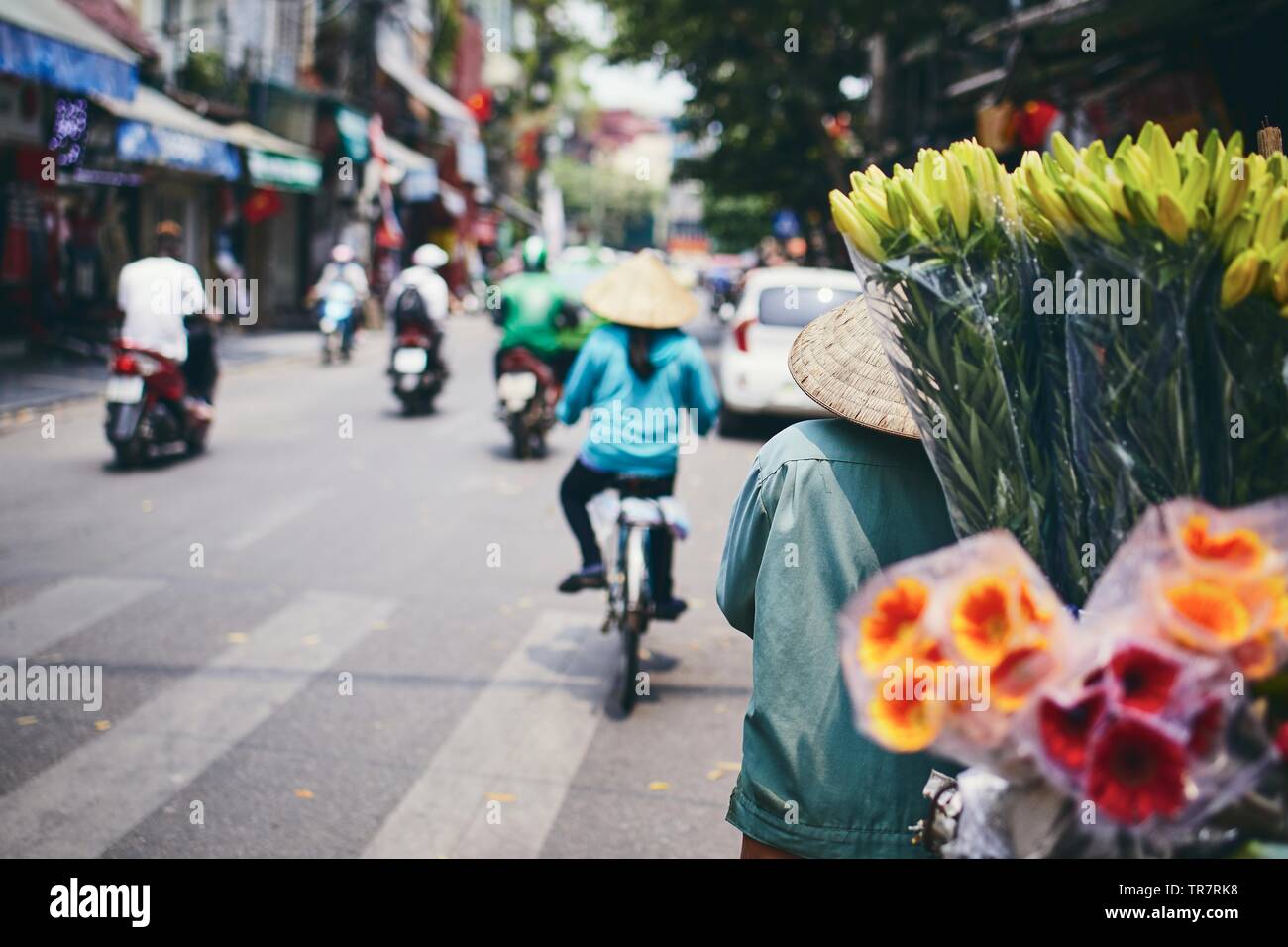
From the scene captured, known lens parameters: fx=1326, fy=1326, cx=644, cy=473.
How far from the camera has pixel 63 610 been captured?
21.8ft

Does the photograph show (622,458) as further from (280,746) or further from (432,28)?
(432,28)

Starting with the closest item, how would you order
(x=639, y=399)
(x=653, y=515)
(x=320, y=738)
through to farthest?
(x=320, y=738)
(x=653, y=515)
(x=639, y=399)

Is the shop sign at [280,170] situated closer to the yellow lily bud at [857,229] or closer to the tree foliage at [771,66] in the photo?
the tree foliage at [771,66]

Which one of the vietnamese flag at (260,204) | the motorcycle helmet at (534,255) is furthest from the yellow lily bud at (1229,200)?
the vietnamese flag at (260,204)

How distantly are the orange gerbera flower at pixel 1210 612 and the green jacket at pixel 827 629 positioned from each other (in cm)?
80

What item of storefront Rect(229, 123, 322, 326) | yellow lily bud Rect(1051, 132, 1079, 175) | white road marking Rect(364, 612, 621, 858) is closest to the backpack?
storefront Rect(229, 123, 322, 326)

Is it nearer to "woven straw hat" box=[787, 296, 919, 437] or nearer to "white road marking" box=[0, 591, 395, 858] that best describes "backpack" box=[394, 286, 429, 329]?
"white road marking" box=[0, 591, 395, 858]

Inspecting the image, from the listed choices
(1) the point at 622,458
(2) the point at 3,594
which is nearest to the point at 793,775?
(1) the point at 622,458

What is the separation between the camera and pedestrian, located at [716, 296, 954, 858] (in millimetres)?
2145

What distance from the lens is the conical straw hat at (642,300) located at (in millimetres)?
5766

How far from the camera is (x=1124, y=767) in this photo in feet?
4.30

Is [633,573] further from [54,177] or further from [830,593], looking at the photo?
[54,177]

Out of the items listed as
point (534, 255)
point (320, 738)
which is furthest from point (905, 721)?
point (534, 255)

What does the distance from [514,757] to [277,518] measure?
4593mm
